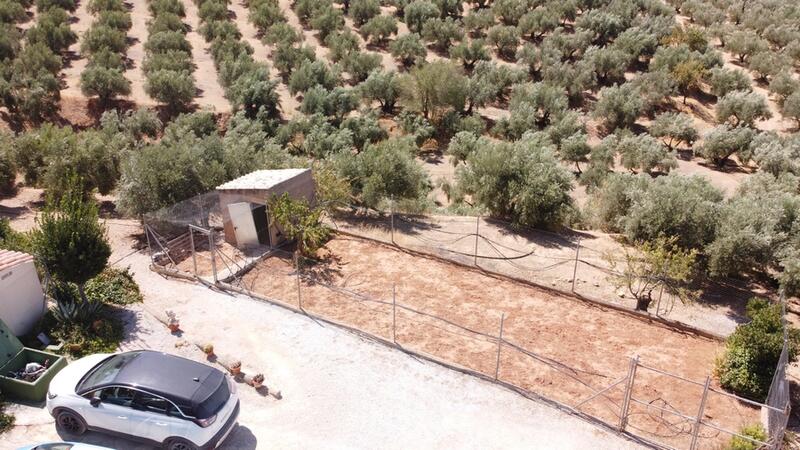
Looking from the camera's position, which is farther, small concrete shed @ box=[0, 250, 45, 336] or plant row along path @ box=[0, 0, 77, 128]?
plant row along path @ box=[0, 0, 77, 128]

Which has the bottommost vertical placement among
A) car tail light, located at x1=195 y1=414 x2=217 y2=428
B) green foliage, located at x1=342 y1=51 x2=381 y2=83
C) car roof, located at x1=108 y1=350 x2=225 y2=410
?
car tail light, located at x1=195 y1=414 x2=217 y2=428

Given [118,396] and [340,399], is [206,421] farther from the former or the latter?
[340,399]

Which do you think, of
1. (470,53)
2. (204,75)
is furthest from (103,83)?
(470,53)

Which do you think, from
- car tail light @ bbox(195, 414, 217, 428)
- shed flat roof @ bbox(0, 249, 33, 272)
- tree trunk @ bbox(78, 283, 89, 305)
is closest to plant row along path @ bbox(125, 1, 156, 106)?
shed flat roof @ bbox(0, 249, 33, 272)

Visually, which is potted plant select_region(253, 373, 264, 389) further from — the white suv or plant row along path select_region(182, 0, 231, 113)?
plant row along path select_region(182, 0, 231, 113)

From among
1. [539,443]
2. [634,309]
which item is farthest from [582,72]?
[539,443]

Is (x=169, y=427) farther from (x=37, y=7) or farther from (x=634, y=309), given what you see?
(x=37, y=7)

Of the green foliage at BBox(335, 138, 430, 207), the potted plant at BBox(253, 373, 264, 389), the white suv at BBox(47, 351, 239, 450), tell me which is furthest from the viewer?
the green foliage at BBox(335, 138, 430, 207)
